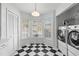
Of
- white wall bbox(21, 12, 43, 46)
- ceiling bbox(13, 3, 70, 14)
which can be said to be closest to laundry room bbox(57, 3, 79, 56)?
ceiling bbox(13, 3, 70, 14)

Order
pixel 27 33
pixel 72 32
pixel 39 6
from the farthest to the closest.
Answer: pixel 27 33, pixel 39 6, pixel 72 32

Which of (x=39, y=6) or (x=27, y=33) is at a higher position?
(x=39, y=6)

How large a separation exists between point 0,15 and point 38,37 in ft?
9.01

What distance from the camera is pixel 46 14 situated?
11.6 feet

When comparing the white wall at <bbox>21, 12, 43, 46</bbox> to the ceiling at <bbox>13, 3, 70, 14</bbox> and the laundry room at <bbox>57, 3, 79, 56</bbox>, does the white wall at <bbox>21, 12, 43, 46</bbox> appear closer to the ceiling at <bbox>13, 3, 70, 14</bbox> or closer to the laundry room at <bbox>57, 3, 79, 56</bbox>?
the ceiling at <bbox>13, 3, 70, 14</bbox>

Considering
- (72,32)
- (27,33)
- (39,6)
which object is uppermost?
(39,6)

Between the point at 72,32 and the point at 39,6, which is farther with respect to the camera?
the point at 39,6

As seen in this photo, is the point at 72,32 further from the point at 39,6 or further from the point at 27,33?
the point at 27,33

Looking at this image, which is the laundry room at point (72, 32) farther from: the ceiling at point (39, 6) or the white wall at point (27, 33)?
the white wall at point (27, 33)

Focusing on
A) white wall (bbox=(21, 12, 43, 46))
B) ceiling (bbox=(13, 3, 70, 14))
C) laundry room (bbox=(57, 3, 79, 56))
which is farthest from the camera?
white wall (bbox=(21, 12, 43, 46))

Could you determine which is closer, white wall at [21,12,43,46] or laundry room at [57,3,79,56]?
laundry room at [57,3,79,56]

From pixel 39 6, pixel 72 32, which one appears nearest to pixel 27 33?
pixel 39 6

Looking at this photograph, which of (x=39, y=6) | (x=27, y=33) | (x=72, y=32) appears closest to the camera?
(x=72, y=32)

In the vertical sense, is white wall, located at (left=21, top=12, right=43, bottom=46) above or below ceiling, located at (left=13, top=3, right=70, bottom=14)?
below
